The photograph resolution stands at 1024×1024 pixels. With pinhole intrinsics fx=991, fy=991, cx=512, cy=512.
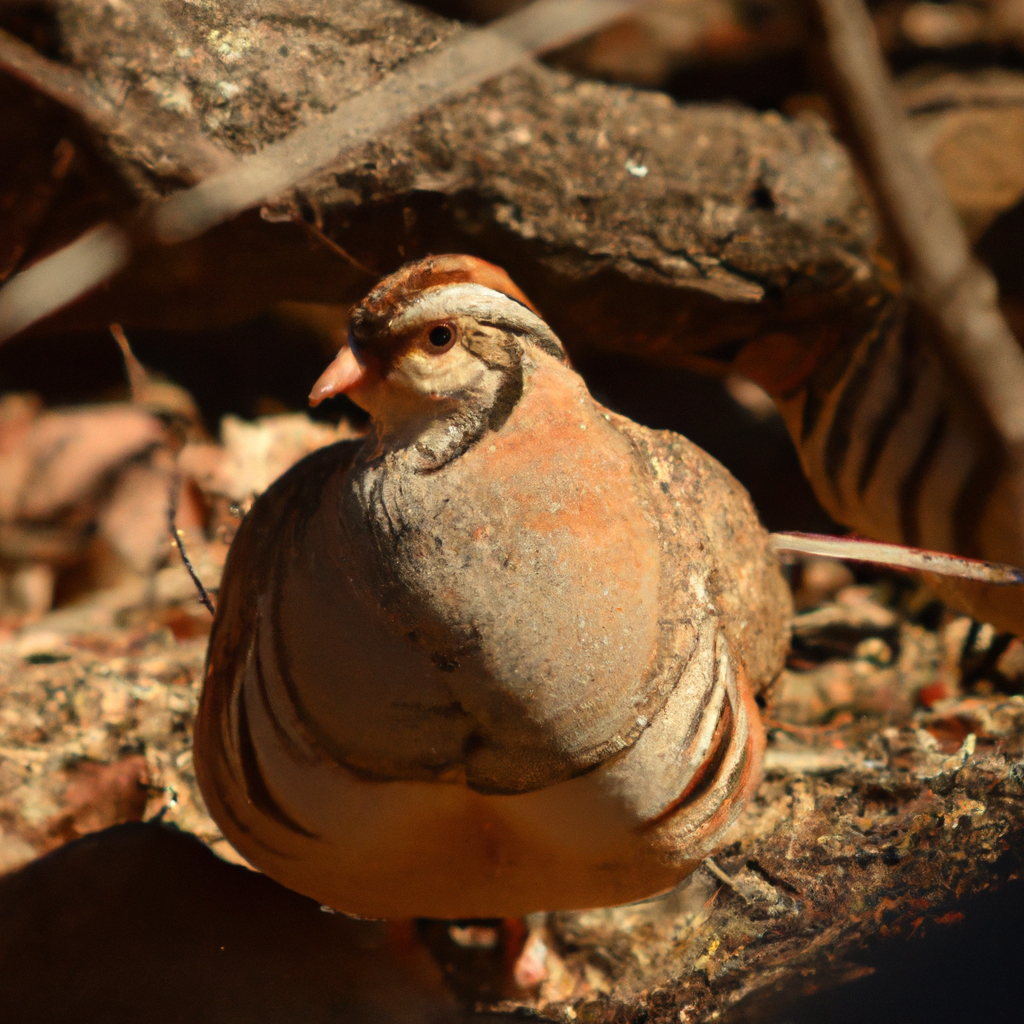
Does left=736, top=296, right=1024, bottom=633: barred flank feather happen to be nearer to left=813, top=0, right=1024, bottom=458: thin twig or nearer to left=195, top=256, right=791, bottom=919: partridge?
left=195, top=256, right=791, bottom=919: partridge

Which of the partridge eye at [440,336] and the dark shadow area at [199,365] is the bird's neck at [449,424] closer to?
the partridge eye at [440,336]

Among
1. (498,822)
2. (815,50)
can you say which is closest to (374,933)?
(498,822)

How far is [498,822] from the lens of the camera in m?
1.44

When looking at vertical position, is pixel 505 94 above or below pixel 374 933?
above

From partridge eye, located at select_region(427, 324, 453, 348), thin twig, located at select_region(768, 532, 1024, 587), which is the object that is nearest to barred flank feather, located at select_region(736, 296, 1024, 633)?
thin twig, located at select_region(768, 532, 1024, 587)

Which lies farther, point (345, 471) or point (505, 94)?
point (505, 94)

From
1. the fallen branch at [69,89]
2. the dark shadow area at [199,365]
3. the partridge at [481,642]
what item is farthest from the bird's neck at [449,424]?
the dark shadow area at [199,365]

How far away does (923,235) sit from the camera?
3.16 ft

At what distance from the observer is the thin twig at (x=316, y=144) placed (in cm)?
89

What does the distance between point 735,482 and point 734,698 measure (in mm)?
392

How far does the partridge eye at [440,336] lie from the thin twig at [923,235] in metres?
0.51

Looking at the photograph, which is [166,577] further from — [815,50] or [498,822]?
[815,50]

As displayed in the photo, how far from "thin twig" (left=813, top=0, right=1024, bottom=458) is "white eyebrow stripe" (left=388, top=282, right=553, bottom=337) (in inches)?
18.2

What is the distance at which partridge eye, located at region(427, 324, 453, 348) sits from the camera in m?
1.23
